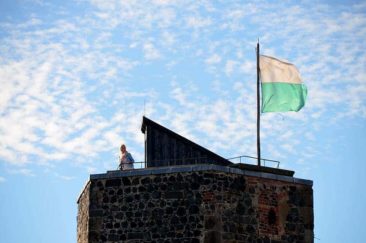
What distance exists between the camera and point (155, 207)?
32219mm

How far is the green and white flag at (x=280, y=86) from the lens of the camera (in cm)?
3506

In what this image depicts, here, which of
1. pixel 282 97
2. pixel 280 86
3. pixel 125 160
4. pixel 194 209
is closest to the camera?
pixel 194 209

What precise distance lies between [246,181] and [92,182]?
513 centimetres

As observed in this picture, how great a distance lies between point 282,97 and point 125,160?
5.99 meters

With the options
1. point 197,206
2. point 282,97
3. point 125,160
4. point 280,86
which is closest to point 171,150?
point 125,160

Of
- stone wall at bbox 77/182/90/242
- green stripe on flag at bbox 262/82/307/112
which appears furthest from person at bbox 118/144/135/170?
green stripe on flag at bbox 262/82/307/112

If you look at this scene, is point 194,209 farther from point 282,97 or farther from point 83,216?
point 282,97

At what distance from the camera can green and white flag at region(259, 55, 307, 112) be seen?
35062mm

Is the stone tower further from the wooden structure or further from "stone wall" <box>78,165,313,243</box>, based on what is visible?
the wooden structure

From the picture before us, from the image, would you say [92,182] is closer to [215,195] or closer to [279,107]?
[215,195]

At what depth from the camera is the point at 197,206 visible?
1254 inches

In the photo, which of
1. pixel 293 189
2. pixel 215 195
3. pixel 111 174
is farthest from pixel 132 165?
pixel 293 189

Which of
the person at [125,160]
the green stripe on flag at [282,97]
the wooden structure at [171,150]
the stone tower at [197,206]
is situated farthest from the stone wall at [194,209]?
the green stripe on flag at [282,97]

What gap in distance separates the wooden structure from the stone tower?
0.69 metres
